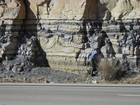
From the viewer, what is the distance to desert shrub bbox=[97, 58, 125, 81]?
19266 mm

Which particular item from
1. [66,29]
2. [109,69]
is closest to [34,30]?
[66,29]

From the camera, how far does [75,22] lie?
78.2 ft

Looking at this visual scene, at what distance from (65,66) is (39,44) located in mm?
2739

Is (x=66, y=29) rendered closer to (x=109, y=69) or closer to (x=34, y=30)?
(x=34, y=30)

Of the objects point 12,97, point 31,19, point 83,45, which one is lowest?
point 12,97

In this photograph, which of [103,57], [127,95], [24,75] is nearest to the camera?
[127,95]

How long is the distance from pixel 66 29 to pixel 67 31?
0.50 feet

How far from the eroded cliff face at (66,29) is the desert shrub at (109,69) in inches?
69.5

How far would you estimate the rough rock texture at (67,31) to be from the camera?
2233 cm

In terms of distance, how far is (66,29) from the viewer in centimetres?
2423

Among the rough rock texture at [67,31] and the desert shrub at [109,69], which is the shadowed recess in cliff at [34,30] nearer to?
the rough rock texture at [67,31]

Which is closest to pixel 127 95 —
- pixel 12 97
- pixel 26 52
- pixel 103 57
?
pixel 12 97

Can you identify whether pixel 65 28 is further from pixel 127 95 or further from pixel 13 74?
pixel 127 95

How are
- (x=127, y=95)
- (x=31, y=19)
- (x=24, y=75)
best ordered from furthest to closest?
(x=31, y=19) < (x=24, y=75) < (x=127, y=95)
